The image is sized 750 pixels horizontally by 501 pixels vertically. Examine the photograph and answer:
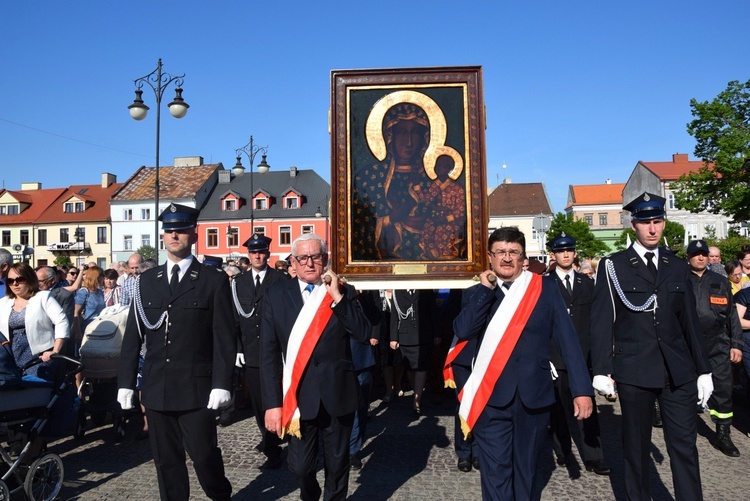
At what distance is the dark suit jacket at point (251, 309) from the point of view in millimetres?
6902

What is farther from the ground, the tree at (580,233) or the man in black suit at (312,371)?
the tree at (580,233)

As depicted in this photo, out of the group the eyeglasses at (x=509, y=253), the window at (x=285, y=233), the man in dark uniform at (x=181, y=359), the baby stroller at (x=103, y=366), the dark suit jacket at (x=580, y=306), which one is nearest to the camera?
the eyeglasses at (x=509, y=253)

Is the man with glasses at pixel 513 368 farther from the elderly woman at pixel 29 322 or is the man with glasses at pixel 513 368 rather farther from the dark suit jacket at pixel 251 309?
the elderly woman at pixel 29 322

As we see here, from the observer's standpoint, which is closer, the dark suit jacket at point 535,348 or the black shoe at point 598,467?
the dark suit jacket at point 535,348

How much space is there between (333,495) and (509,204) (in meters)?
77.6

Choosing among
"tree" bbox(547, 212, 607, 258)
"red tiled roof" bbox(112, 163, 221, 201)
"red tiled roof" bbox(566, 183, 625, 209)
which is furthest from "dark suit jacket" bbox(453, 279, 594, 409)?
"red tiled roof" bbox(566, 183, 625, 209)

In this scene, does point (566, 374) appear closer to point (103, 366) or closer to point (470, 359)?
point (470, 359)

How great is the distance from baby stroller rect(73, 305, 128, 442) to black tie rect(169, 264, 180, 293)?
3.45 metres

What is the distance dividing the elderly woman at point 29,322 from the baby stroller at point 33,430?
1.48ft

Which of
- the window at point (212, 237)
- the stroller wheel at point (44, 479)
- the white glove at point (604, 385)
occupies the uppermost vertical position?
the window at point (212, 237)

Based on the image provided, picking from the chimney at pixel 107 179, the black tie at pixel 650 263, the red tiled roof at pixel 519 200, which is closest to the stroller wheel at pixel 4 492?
the black tie at pixel 650 263

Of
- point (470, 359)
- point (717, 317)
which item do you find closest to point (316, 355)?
point (470, 359)

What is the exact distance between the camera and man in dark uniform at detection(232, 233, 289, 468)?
6777mm

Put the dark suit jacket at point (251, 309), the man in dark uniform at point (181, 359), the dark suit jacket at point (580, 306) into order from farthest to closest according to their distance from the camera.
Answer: the dark suit jacket at point (251, 309) < the dark suit jacket at point (580, 306) < the man in dark uniform at point (181, 359)
